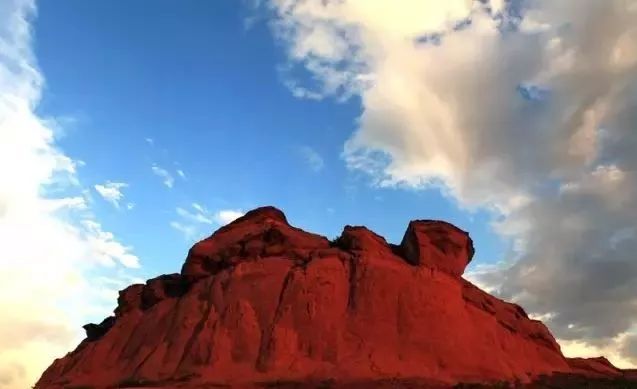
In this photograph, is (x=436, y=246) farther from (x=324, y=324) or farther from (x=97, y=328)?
(x=97, y=328)

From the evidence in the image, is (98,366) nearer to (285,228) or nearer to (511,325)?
(285,228)

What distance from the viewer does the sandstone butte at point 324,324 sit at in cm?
4191

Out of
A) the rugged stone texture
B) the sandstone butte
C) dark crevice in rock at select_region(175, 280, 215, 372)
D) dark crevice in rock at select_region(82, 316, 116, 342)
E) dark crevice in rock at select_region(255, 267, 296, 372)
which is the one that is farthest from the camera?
dark crevice in rock at select_region(82, 316, 116, 342)

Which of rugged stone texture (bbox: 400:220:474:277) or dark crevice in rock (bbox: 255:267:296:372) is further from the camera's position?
rugged stone texture (bbox: 400:220:474:277)

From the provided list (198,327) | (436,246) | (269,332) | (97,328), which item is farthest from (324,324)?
(97,328)

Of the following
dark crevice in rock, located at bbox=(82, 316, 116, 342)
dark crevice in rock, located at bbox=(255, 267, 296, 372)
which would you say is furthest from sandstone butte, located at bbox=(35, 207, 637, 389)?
dark crevice in rock, located at bbox=(82, 316, 116, 342)

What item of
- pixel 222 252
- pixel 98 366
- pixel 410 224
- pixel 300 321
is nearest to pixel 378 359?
pixel 300 321

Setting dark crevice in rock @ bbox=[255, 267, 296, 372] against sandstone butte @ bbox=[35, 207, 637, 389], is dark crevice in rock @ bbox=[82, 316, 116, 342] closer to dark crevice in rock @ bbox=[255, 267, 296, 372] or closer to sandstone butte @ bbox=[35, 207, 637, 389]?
sandstone butte @ bbox=[35, 207, 637, 389]

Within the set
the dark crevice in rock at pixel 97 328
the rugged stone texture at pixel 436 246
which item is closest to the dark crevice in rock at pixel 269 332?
the rugged stone texture at pixel 436 246

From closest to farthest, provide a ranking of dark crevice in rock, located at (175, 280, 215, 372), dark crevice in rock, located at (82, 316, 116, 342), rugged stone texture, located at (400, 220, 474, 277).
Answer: dark crevice in rock, located at (175, 280, 215, 372) < rugged stone texture, located at (400, 220, 474, 277) < dark crevice in rock, located at (82, 316, 116, 342)

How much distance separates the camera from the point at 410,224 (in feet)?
171

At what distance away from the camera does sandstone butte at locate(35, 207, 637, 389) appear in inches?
1650

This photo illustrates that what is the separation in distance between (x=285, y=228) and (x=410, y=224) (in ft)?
33.5

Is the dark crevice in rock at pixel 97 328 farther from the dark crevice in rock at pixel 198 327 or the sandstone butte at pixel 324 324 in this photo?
the dark crevice in rock at pixel 198 327
